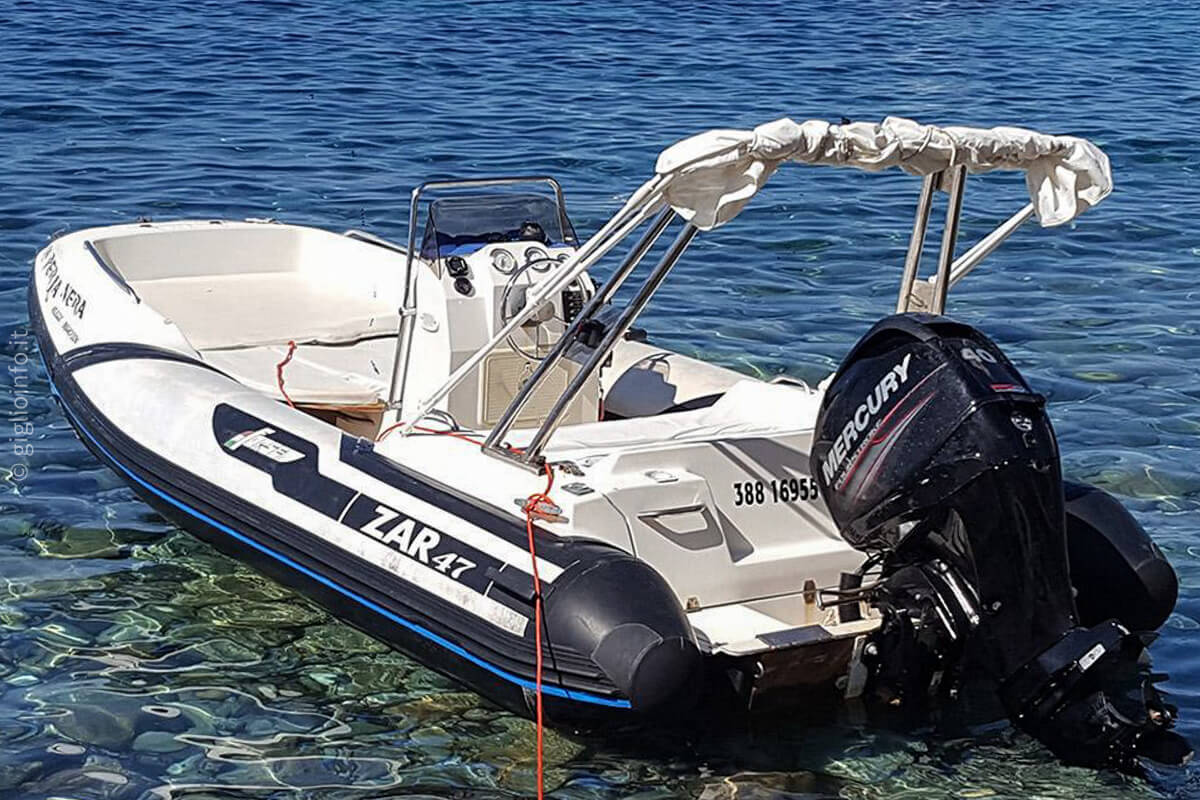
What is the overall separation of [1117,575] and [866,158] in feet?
4.90

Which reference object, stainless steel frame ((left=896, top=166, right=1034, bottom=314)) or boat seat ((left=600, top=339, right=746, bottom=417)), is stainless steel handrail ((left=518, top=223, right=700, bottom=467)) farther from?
boat seat ((left=600, top=339, right=746, bottom=417))

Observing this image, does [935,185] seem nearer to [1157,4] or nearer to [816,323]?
[816,323]

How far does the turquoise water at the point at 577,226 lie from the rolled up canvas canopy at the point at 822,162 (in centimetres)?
119

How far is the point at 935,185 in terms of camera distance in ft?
17.2

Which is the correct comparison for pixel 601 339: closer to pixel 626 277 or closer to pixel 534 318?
pixel 626 277

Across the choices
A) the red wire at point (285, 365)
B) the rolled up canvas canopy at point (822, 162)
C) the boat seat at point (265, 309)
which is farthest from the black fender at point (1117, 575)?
the boat seat at point (265, 309)

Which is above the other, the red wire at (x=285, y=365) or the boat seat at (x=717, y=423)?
the boat seat at (x=717, y=423)

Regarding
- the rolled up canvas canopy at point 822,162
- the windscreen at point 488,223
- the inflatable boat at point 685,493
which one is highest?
the rolled up canvas canopy at point 822,162

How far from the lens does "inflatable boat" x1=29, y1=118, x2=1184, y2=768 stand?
15.2ft

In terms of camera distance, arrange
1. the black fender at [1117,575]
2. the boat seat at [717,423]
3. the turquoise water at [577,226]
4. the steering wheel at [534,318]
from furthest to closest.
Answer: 1. the steering wheel at [534,318]
2. the boat seat at [717,423]
3. the black fender at [1117,575]
4. the turquoise water at [577,226]

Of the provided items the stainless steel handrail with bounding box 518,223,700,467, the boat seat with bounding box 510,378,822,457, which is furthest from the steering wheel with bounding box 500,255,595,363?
the stainless steel handrail with bounding box 518,223,700,467

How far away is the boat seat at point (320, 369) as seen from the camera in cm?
659

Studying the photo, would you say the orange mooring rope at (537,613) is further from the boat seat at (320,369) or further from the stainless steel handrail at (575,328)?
the boat seat at (320,369)

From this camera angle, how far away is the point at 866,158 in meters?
4.73
